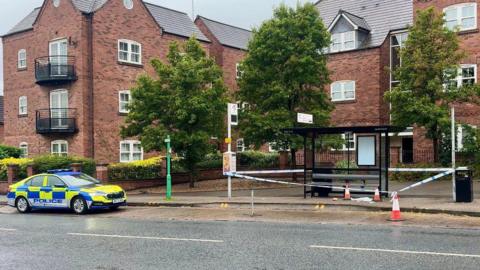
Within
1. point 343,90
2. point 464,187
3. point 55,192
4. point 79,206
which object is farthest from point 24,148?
point 464,187

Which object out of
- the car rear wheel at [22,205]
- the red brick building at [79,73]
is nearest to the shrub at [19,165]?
the red brick building at [79,73]

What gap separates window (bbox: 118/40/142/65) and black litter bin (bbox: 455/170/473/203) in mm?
23062

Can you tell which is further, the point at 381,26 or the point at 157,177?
the point at 381,26

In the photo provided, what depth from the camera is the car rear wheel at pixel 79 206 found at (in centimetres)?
1756

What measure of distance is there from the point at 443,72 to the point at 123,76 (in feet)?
62.0

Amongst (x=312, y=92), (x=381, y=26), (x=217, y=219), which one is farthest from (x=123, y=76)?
(x=217, y=219)

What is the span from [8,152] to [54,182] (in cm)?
1431

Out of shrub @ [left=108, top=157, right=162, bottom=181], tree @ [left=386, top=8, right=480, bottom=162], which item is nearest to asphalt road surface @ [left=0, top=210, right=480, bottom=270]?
shrub @ [left=108, top=157, right=162, bottom=181]

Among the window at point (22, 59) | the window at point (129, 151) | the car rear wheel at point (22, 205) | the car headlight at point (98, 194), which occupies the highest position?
the window at point (22, 59)

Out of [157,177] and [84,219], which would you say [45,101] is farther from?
[84,219]

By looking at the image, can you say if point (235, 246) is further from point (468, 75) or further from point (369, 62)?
point (369, 62)

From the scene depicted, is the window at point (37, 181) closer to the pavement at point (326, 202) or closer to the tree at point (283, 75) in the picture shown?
the pavement at point (326, 202)

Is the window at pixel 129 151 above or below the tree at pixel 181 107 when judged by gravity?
below

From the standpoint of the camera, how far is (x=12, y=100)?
3559cm
